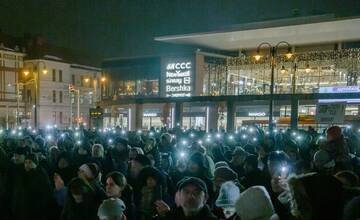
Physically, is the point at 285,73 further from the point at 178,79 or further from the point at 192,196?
the point at 192,196

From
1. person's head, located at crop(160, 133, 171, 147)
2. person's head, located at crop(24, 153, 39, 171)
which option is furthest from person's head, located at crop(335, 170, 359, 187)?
person's head, located at crop(160, 133, 171, 147)

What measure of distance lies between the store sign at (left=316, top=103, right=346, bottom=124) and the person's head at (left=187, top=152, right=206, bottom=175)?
9.61 m

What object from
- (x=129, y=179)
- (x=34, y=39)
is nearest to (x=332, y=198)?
(x=129, y=179)

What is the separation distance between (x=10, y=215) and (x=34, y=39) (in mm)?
68156

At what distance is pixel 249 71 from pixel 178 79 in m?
9.79

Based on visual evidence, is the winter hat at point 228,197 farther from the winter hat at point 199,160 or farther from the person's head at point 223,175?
the winter hat at point 199,160

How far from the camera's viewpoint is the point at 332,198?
9.65ft

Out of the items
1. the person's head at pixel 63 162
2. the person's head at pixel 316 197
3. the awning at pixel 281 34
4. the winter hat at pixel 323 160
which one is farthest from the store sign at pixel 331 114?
the awning at pixel 281 34

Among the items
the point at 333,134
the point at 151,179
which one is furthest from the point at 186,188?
the point at 333,134

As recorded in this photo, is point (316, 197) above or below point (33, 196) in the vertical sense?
above

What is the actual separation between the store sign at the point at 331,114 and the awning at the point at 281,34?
3101 cm

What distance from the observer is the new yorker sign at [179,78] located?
5441 cm

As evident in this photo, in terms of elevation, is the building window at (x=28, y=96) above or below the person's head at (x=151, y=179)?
above

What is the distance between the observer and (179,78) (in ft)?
184
